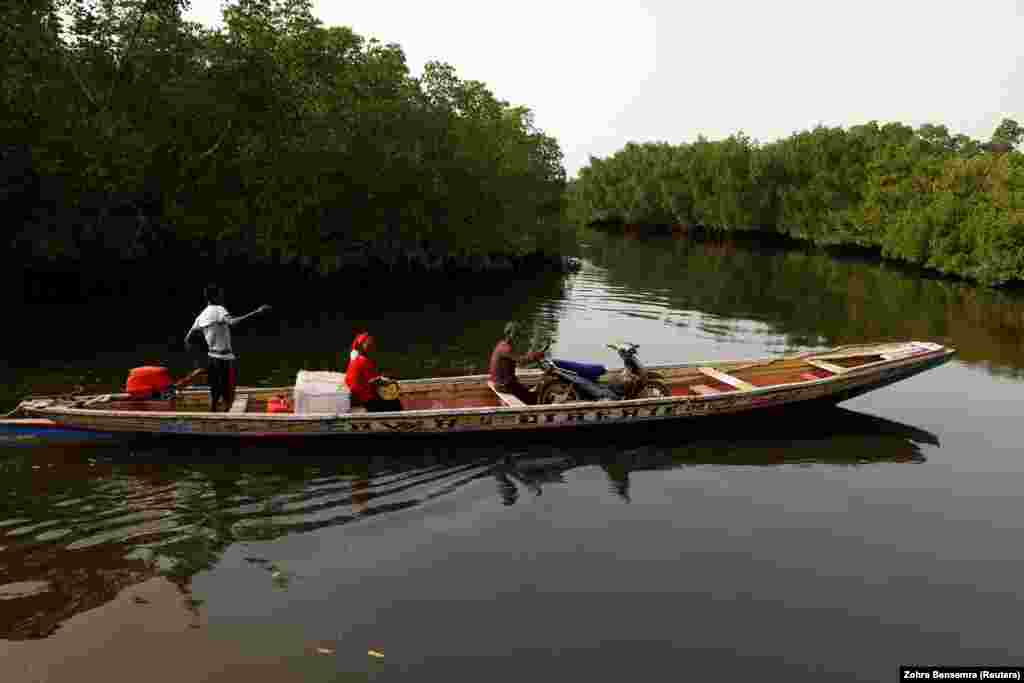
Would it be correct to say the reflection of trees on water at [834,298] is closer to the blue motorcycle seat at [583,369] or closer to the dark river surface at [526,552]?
the dark river surface at [526,552]

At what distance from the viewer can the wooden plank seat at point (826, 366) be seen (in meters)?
14.2

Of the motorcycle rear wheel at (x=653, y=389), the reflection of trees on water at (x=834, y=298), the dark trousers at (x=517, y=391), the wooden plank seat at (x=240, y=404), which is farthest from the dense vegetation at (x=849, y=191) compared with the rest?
the wooden plank seat at (x=240, y=404)

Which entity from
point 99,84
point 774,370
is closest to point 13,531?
point 774,370

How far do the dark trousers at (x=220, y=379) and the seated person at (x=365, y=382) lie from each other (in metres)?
1.88

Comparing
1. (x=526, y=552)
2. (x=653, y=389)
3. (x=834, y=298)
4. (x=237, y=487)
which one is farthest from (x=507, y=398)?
(x=834, y=298)

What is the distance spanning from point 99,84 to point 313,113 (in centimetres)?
769

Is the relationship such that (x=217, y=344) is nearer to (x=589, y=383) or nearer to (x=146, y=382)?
(x=146, y=382)

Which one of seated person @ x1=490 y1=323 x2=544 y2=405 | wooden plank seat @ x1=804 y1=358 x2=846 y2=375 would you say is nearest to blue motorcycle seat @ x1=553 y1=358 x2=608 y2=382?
seated person @ x1=490 y1=323 x2=544 y2=405

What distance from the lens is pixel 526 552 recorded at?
359 inches

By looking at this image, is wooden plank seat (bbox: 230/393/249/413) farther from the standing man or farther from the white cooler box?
the white cooler box

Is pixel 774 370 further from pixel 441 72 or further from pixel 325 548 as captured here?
pixel 441 72

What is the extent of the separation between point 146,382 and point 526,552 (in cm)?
682

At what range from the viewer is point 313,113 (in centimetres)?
2856

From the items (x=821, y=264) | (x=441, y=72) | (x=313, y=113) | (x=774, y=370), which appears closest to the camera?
(x=774, y=370)
